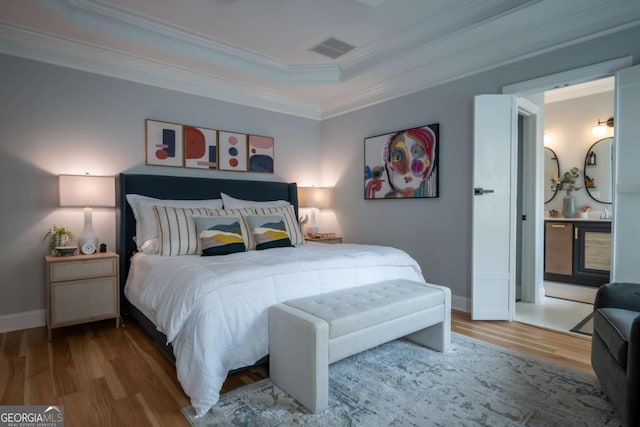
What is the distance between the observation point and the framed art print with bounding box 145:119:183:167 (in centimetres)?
370

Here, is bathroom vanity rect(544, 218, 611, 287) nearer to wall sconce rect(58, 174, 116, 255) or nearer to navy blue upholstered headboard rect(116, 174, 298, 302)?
navy blue upholstered headboard rect(116, 174, 298, 302)

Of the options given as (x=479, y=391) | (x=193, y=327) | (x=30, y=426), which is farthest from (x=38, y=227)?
(x=479, y=391)

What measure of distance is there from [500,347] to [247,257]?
6.83 feet

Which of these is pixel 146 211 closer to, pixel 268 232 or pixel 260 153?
pixel 268 232

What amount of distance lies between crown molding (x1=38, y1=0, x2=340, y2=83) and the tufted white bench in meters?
2.74

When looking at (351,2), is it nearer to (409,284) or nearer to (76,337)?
(409,284)

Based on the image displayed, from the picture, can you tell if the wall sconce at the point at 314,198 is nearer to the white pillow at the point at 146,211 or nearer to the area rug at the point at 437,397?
the white pillow at the point at 146,211

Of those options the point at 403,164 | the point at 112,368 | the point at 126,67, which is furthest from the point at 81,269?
the point at 403,164

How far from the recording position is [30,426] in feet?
5.71

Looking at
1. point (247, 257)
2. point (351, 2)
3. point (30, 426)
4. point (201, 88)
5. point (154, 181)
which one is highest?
point (351, 2)

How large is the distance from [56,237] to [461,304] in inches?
155

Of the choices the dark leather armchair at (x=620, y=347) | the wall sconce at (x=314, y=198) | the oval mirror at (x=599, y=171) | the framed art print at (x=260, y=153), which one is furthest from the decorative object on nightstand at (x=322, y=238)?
the oval mirror at (x=599, y=171)

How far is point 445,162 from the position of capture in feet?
12.2

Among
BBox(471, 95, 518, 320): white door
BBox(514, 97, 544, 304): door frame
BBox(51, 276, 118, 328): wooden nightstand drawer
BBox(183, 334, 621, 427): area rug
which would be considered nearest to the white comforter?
BBox(183, 334, 621, 427): area rug
